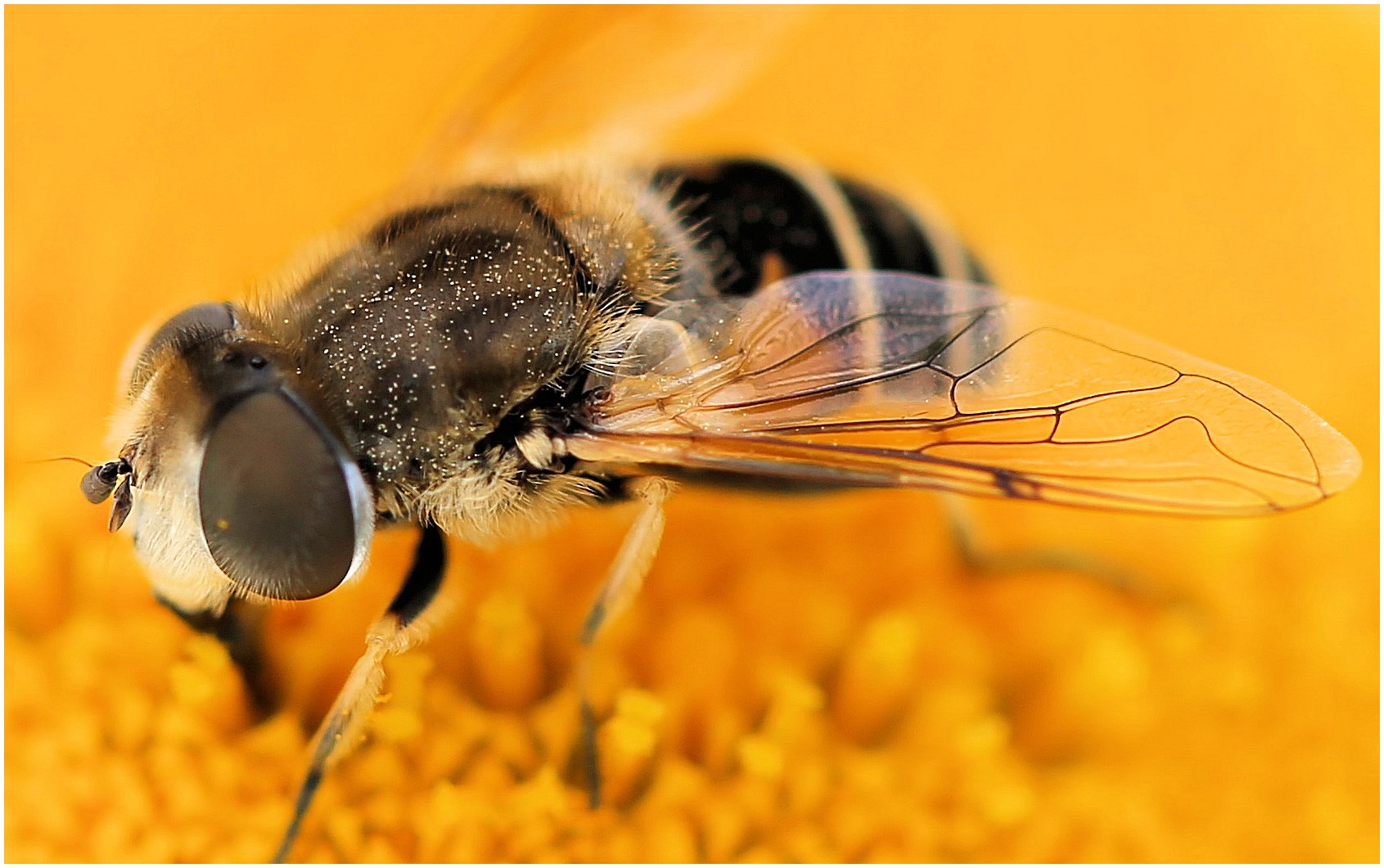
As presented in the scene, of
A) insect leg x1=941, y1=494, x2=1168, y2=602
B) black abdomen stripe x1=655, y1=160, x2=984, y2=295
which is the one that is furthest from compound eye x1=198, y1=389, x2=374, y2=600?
insect leg x1=941, y1=494, x2=1168, y2=602

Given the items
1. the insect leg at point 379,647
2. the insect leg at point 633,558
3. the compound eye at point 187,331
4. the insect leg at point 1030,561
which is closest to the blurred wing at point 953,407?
the insect leg at point 633,558

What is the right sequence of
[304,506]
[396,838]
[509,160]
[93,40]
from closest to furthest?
1. [304,506]
2. [396,838]
3. [509,160]
4. [93,40]

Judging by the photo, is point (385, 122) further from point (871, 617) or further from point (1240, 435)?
point (1240, 435)

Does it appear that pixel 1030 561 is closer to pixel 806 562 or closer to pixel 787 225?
pixel 806 562

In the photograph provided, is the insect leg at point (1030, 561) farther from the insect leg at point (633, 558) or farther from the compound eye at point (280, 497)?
the compound eye at point (280, 497)

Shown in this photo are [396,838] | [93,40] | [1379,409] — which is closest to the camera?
[396,838]

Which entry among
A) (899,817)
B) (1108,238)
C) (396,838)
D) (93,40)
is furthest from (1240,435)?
(93,40)
